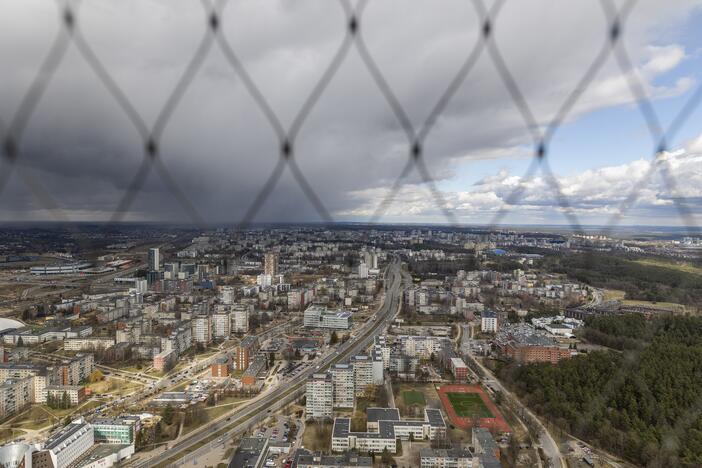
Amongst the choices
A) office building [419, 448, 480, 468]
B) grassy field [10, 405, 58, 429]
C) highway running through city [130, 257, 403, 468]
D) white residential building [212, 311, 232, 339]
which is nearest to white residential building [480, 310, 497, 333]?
highway running through city [130, 257, 403, 468]

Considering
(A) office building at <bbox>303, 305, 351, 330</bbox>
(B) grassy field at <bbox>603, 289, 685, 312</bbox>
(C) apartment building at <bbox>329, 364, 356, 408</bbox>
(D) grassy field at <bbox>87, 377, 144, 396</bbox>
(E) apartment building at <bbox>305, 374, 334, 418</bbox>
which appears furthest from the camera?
(A) office building at <bbox>303, 305, 351, 330</bbox>

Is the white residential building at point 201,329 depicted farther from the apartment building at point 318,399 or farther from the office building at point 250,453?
the office building at point 250,453

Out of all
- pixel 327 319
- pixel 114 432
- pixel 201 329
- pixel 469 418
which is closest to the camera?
pixel 114 432

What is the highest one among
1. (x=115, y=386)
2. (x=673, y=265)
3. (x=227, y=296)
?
(x=673, y=265)

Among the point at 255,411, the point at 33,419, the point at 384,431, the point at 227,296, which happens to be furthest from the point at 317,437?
the point at 227,296

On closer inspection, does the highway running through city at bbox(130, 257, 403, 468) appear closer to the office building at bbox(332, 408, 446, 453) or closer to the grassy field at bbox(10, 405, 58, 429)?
the office building at bbox(332, 408, 446, 453)

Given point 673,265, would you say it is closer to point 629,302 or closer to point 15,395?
point 629,302

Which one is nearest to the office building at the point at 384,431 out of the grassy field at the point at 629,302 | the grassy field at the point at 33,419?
the grassy field at the point at 33,419

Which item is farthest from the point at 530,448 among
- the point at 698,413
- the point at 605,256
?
the point at 605,256
